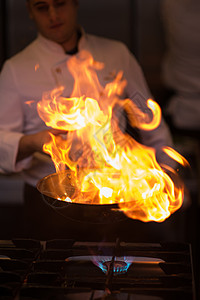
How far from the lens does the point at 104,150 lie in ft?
4.81

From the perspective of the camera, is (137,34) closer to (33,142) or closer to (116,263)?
(33,142)

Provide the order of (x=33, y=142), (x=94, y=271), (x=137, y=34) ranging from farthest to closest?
(x=137, y=34)
(x=33, y=142)
(x=94, y=271)

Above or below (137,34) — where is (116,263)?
above

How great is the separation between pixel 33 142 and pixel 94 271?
0.51 m

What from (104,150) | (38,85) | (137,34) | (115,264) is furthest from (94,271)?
(137,34)

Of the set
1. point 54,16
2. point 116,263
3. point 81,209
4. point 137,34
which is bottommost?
point 137,34

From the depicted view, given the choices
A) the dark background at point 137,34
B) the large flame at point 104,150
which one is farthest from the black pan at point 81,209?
the dark background at point 137,34

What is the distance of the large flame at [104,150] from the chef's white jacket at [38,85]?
0.09ft

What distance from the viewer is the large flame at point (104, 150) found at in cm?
126

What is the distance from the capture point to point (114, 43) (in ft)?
5.95

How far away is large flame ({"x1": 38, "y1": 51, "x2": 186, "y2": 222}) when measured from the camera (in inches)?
49.8

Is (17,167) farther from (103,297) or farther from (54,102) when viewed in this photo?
(103,297)

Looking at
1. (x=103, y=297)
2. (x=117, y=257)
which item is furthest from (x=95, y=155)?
(x=103, y=297)

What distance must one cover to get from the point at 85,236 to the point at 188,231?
2.74 feet
